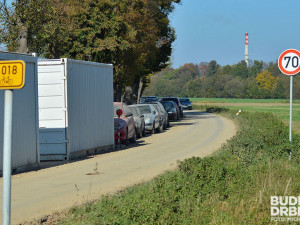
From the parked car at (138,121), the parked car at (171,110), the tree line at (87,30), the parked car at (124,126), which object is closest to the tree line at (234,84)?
the parked car at (171,110)

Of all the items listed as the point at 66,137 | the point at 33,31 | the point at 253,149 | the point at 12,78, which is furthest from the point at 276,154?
the point at 33,31

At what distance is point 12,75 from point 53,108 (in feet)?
37.5

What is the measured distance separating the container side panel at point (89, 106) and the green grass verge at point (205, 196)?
621cm

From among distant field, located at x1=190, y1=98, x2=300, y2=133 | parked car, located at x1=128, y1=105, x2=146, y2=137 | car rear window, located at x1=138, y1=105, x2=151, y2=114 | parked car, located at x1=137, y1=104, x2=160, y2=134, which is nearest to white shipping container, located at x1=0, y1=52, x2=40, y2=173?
parked car, located at x1=128, y1=105, x2=146, y2=137

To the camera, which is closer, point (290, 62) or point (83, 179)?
point (83, 179)

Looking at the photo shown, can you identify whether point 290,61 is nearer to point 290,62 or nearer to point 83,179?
point 290,62

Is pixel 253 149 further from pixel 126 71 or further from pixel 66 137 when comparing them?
pixel 126 71

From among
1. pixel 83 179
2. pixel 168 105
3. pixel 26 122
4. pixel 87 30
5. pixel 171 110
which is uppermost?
pixel 87 30

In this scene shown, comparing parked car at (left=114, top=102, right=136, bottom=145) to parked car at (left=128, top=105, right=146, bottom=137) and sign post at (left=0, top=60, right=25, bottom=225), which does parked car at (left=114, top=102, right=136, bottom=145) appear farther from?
sign post at (left=0, top=60, right=25, bottom=225)

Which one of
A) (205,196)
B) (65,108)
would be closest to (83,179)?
(205,196)

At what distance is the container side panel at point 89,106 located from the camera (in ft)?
58.0

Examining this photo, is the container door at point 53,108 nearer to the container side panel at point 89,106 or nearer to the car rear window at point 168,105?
the container side panel at point 89,106

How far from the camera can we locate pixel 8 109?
583 cm

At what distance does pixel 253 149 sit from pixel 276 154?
621 millimetres
